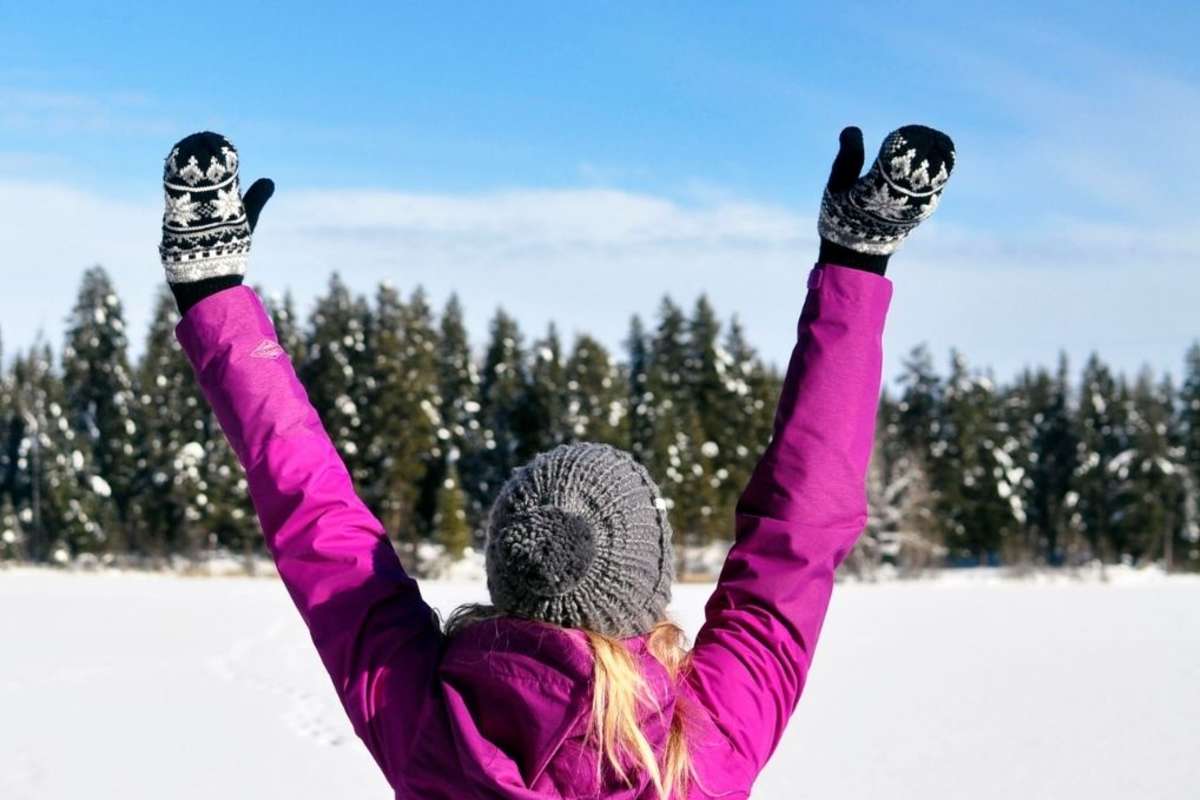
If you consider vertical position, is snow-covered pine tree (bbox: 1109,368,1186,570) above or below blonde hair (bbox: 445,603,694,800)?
below

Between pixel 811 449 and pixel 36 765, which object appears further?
pixel 36 765

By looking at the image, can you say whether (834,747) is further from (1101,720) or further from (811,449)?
(811,449)

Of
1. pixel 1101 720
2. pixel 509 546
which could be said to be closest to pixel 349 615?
pixel 509 546

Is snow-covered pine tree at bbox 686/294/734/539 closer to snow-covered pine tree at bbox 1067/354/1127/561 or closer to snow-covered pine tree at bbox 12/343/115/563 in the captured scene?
snow-covered pine tree at bbox 1067/354/1127/561

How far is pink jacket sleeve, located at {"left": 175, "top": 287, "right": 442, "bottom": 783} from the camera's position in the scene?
1.75 metres

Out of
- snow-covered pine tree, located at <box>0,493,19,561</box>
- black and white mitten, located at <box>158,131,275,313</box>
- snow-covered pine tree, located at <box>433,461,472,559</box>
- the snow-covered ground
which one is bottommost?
snow-covered pine tree, located at <box>0,493,19,561</box>

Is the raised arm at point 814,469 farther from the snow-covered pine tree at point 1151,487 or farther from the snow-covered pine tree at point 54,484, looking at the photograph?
the snow-covered pine tree at point 1151,487

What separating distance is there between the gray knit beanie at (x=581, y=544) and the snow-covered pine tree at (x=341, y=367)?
41.7 m

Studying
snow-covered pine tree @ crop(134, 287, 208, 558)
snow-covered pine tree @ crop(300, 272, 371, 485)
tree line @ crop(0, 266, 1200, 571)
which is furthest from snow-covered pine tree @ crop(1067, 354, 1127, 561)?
snow-covered pine tree @ crop(134, 287, 208, 558)

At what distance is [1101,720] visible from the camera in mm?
10711

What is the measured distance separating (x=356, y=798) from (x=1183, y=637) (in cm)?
1403

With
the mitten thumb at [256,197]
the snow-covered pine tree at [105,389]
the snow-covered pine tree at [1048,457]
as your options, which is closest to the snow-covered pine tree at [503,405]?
the snow-covered pine tree at [105,389]

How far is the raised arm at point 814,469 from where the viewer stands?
1743 mm

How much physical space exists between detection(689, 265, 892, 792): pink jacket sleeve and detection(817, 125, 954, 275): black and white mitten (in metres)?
0.04
